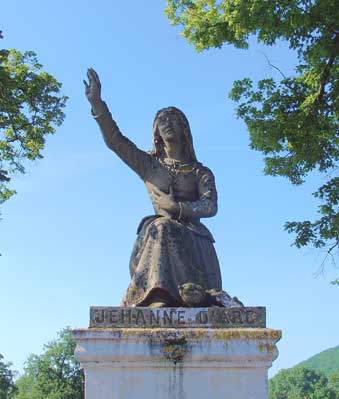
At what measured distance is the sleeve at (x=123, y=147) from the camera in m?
7.22

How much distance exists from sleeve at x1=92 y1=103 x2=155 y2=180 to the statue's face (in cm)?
31

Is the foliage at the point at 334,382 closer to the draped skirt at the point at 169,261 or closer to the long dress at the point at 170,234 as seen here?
the long dress at the point at 170,234

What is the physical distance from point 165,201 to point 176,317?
160cm

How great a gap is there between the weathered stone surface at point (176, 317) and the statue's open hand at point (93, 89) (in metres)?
2.43

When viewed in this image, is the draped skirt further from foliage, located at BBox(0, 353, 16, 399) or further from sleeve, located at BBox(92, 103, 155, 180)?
foliage, located at BBox(0, 353, 16, 399)

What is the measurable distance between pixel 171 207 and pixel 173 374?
6.50 feet

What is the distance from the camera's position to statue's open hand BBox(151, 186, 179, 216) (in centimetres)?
695

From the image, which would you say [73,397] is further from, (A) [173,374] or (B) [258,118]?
(A) [173,374]

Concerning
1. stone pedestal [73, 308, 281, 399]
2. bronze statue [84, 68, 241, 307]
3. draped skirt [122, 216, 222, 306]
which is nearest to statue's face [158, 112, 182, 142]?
bronze statue [84, 68, 241, 307]

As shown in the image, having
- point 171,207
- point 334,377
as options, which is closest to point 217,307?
point 171,207

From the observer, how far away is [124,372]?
18.4ft

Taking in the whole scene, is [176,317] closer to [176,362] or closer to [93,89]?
[176,362]

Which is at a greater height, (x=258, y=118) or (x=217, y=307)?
(x=258, y=118)

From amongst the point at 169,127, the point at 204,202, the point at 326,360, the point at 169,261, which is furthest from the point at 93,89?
the point at 326,360
